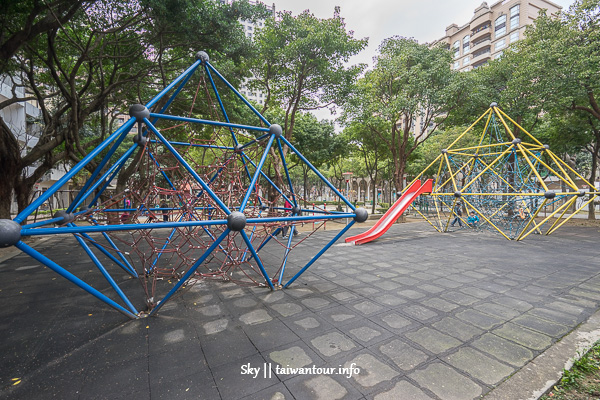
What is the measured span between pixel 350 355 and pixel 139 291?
12.4 feet

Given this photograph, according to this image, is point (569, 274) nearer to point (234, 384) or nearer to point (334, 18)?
point (234, 384)

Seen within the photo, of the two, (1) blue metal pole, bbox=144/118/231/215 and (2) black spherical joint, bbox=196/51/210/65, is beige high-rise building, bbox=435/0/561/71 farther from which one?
(1) blue metal pole, bbox=144/118/231/215

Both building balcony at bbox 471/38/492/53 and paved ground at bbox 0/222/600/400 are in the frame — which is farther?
building balcony at bbox 471/38/492/53

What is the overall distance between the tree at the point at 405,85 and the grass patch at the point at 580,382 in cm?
1143

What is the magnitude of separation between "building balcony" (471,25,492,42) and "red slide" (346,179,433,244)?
50.9 meters

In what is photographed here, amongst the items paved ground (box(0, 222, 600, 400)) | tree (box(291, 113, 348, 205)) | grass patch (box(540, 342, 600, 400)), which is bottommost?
grass patch (box(540, 342, 600, 400))

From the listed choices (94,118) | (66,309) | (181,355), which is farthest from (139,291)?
(94,118)

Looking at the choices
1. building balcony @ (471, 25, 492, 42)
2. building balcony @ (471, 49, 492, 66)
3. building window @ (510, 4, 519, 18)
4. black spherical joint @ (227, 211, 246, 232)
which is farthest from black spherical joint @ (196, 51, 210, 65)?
building balcony @ (471, 25, 492, 42)

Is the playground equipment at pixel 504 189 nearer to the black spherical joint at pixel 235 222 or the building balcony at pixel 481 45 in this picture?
the black spherical joint at pixel 235 222

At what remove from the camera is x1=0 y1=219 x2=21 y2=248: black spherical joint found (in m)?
1.91

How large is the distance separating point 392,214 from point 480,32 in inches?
2113

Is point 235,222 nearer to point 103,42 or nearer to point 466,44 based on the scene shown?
point 103,42

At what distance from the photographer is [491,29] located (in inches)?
1761

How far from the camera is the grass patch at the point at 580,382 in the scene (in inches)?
85.4
